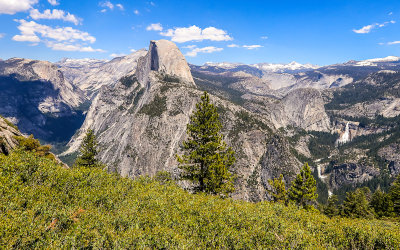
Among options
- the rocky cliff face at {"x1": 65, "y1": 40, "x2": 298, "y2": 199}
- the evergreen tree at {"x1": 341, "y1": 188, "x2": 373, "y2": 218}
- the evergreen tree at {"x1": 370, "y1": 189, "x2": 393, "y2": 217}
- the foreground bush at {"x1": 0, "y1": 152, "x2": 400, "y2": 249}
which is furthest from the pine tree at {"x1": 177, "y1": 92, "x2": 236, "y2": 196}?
the rocky cliff face at {"x1": 65, "y1": 40, "x2": 298, "y2": 199}

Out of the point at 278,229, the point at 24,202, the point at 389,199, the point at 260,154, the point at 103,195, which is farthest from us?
the point at 260,154

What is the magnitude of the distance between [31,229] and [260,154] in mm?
157296

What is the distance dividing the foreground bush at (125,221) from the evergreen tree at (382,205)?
70.5 metres

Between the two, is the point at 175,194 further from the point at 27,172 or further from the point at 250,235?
the point at 27,172

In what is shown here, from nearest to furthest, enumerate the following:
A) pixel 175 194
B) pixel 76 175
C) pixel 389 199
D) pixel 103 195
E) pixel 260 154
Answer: pixel 103 195, pixel 76 175, pixel 175 194, pixel 389 199, pixel 260 154

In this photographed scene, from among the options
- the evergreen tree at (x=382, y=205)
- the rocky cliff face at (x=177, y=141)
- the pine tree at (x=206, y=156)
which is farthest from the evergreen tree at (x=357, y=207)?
the rocky cliff face at (x=177, y=141)

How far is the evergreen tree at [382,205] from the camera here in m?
65.8

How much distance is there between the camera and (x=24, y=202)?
12.1m

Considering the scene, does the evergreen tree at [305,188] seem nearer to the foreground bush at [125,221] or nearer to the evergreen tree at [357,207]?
the evergreen tree at [357,207]

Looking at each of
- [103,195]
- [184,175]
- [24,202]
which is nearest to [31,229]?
[24,202]

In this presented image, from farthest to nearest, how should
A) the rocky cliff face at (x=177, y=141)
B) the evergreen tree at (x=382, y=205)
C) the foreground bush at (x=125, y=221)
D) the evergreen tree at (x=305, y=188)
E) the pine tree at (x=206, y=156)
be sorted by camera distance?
the rocky cliff face at (x=177, y=141) → the evergreen tree at (x=382, y=205) → the evergreen tree at (x=305, y=188) → the pine tree at (x=206, y=156) → the foreground bush at (x=125, y=221)

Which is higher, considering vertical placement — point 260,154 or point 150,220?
point 150,220

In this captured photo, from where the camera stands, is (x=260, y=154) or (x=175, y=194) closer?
(x=175, y=194)

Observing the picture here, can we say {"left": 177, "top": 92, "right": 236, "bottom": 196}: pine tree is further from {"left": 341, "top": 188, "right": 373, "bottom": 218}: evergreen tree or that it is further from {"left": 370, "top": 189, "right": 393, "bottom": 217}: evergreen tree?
{"left": 370, "top": 189, "right": 393, "bottom": 217}: evergreen tree
